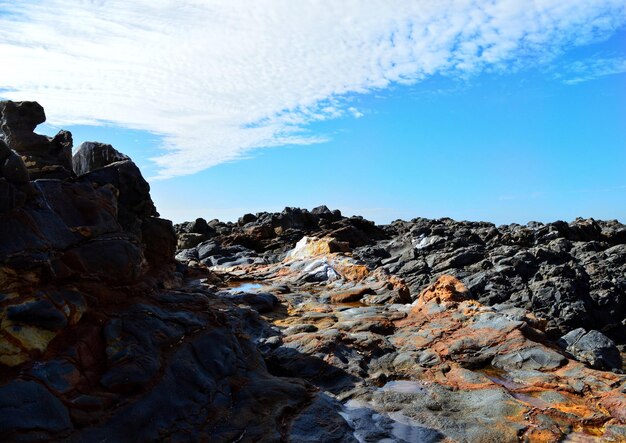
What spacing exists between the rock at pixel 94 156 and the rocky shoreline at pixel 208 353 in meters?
0.07

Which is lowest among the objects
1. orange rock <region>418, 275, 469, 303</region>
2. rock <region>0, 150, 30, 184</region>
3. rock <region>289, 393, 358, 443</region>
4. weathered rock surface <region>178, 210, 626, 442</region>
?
rock <region>289, 393, 358, 443</region>

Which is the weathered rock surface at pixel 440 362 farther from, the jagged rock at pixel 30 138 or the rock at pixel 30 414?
the jagged rock at pixel 30 138

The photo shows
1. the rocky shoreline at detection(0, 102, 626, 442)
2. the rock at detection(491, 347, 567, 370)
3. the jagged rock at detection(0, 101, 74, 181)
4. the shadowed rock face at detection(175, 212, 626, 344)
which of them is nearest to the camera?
the rocky shoreline at detection(0, 102, 626, 442)

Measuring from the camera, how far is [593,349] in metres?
16.5

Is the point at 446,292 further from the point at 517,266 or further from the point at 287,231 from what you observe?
the point at 287,231

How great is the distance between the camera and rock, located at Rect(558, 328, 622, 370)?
1620 cm

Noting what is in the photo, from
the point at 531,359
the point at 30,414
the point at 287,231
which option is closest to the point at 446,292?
the point at 531,359

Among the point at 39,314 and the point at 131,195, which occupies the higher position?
the point at 131,195

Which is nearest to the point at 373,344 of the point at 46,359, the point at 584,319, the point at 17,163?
the point at 46,359

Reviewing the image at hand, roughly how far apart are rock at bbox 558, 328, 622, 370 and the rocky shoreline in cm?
6

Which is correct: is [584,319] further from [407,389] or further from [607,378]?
[407,389]

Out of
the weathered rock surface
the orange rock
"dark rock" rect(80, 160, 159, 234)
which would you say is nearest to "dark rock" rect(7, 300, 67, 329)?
the weathered rock surface

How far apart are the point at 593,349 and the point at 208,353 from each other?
505 inches

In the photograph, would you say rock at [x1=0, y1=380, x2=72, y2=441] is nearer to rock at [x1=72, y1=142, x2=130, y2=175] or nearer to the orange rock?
the orange rock
